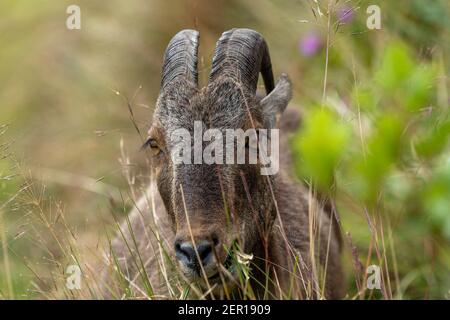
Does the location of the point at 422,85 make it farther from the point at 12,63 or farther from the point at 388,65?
the point at 12,63

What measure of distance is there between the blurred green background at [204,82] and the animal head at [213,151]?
0.31 meters

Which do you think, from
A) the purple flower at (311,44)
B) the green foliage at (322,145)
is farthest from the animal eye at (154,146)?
the purple flower at (311,44)

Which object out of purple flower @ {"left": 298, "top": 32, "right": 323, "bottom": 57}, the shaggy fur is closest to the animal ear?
the shaggy fur

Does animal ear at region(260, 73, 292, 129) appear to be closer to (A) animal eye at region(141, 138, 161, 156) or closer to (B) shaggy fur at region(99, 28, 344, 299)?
(B) shaggy fur at region(99, 28, 344, 299)

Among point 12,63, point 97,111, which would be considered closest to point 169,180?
point 97,111

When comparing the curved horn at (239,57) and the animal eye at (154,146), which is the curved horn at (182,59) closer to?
the curved horn at (239,57)

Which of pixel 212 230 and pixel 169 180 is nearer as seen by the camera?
pixel 212 230

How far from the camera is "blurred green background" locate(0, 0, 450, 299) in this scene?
673 cm

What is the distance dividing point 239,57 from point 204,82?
1969mm

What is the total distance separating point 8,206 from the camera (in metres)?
6.77

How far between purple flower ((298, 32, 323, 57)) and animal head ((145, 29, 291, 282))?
11.9 ft

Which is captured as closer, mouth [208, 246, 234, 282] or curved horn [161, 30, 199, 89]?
mouth [208, 246, 234, 282]
